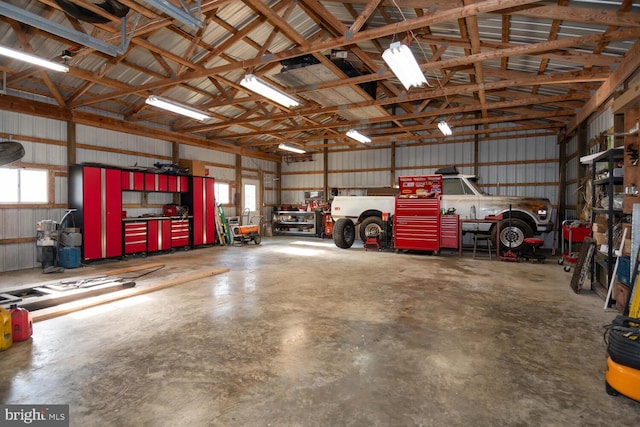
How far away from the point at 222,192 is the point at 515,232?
920 cm

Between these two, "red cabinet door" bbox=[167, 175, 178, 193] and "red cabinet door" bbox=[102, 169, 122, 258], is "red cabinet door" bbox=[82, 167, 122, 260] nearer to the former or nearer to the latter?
"red cabinet door" bbox=[102, 169, 122, 258]

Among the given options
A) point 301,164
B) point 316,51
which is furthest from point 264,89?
point 301,164

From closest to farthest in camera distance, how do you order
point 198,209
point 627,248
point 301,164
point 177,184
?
1. point 627,248
2. point 177,184
3. point 198,209
4. point 301,164

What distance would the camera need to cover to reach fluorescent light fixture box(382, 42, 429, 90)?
4.19 metres

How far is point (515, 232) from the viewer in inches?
314

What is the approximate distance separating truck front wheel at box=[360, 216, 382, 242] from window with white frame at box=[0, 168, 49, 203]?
7634 mm

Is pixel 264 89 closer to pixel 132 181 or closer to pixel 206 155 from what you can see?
pixel 132 181

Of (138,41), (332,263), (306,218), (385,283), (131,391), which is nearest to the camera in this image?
(131,391)

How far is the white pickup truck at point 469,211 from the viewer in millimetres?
7891

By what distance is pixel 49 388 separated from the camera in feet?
7.44

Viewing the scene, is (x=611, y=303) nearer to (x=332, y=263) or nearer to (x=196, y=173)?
(x=332, y=263)

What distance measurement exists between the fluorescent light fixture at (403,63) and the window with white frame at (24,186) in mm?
7285

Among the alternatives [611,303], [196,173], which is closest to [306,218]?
[196,173]

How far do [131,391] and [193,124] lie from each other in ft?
29.6
